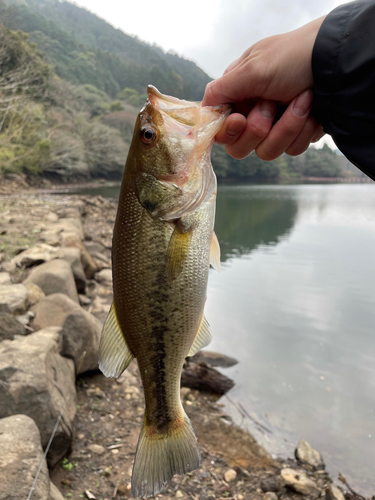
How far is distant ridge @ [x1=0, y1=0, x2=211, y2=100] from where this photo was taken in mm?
76188

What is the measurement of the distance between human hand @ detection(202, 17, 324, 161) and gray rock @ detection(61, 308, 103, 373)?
3.16 m

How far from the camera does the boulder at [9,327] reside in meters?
3.80

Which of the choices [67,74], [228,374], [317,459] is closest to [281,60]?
[317,459]

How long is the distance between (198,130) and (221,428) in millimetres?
4539

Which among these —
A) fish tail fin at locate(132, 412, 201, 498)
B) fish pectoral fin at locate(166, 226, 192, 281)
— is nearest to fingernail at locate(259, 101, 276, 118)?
fish pectoral fin at locate(166, 226, 192, 281)

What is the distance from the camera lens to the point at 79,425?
159 inches

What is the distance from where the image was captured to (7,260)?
6.83 m

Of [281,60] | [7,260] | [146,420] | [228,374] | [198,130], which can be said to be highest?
[281,60]

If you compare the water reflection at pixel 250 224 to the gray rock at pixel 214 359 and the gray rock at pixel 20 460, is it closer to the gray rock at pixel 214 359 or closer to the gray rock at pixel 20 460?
the gray rock at pixel 214 359

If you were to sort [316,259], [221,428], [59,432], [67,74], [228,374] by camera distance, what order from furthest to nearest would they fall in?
[67,74] < [316,259] < [228,374] < [221,428] < [59,432]

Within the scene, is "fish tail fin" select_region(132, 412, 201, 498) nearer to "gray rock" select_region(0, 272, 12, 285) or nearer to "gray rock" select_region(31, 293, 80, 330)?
"gray rock" select_region(31, 293, 80, 330)

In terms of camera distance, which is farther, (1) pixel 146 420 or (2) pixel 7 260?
(2) pixel 7 260

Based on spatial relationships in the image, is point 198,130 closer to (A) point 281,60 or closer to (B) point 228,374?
(A) point 281,60

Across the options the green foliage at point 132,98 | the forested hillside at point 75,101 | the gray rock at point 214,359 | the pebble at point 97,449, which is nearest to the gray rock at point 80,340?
the pebble at point 97,449
